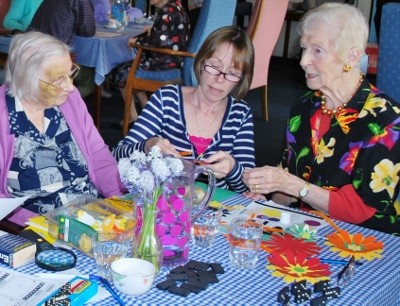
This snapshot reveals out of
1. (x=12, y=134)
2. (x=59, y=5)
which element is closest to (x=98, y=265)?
(x=12, y=134)

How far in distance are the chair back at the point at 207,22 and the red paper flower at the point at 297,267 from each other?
305cm

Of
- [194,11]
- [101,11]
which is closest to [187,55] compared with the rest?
[101,11]

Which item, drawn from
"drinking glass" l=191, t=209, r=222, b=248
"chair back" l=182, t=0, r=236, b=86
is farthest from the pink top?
"chair back" l=182, t=0, r=236, b=86

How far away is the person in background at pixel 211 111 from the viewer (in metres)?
2.50

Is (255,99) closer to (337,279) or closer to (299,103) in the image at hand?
(299,103)

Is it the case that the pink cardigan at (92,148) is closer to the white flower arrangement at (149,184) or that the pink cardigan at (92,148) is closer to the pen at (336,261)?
the white flower arrangement at (149,184)

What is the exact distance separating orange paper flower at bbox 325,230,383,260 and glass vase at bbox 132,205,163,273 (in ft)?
1.64

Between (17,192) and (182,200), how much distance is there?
874 millimetres

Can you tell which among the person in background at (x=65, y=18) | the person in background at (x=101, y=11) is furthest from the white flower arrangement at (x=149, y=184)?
the person in background at (x=101, y=11)

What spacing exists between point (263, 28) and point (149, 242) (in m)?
4.09

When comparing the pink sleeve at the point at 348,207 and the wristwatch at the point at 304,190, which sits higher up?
the wristwatch at the point at 304,190

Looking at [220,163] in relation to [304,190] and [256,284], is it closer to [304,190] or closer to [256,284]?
[304,190]

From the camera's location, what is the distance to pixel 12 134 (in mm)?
2277

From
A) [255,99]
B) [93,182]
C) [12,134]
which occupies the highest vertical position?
[12,134]
